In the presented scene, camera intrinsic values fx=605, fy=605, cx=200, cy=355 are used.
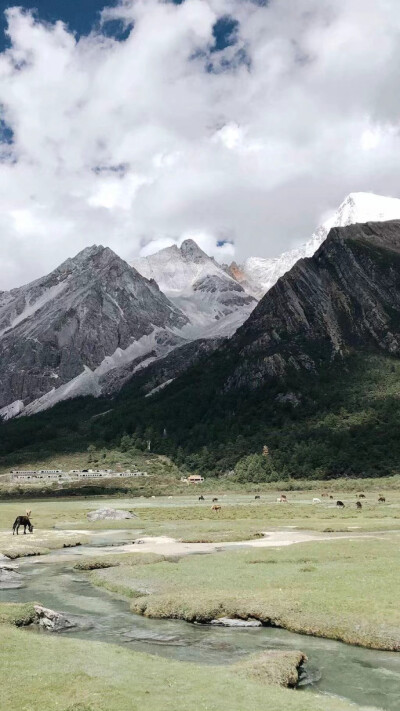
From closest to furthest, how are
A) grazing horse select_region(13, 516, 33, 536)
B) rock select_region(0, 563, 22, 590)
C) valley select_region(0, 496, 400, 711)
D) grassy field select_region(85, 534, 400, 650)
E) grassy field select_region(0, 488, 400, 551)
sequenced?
valley select_region(0, 496, 400, 711) → grassy field select_region(85, 534, 400, 650) → rock select_region(0, 563, 22, 590) → grassy field select_region(0, 488, 400, 551) → grazing horse select_region(13, 516, 33, 536)

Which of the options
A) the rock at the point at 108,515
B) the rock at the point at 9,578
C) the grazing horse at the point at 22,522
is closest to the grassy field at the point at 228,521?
the grazing horse at the point at 22,522

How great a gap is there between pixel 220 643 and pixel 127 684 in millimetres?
8675

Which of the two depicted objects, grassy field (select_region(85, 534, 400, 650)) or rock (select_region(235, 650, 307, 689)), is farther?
grassy field (select_region(85, 534, 400, 650))

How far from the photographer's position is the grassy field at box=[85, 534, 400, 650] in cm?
2897

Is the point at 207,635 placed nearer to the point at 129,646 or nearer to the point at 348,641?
the point at 129,646

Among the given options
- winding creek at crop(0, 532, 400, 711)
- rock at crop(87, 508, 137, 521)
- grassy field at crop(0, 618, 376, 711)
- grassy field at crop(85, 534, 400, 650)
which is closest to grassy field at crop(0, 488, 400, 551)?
rock at crop(87, 508, 137, 521)

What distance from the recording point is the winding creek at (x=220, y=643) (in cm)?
2209

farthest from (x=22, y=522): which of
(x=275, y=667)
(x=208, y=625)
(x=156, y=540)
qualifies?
(x=275, y=667)

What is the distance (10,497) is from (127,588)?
5681 inches

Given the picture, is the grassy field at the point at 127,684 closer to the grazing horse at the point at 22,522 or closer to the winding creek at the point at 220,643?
the winding creek at the point at 220,643

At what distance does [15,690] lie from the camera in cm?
1914

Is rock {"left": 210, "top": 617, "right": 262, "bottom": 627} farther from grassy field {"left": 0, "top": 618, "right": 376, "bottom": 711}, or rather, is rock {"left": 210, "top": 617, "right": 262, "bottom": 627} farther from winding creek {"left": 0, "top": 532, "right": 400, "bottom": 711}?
grassy field {"left": 0, "top": 618, "right": 376, "bottom": 711}

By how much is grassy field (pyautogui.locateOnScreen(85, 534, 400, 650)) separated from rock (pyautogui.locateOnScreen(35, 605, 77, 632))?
16.0 ft

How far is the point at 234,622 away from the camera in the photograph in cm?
3081
